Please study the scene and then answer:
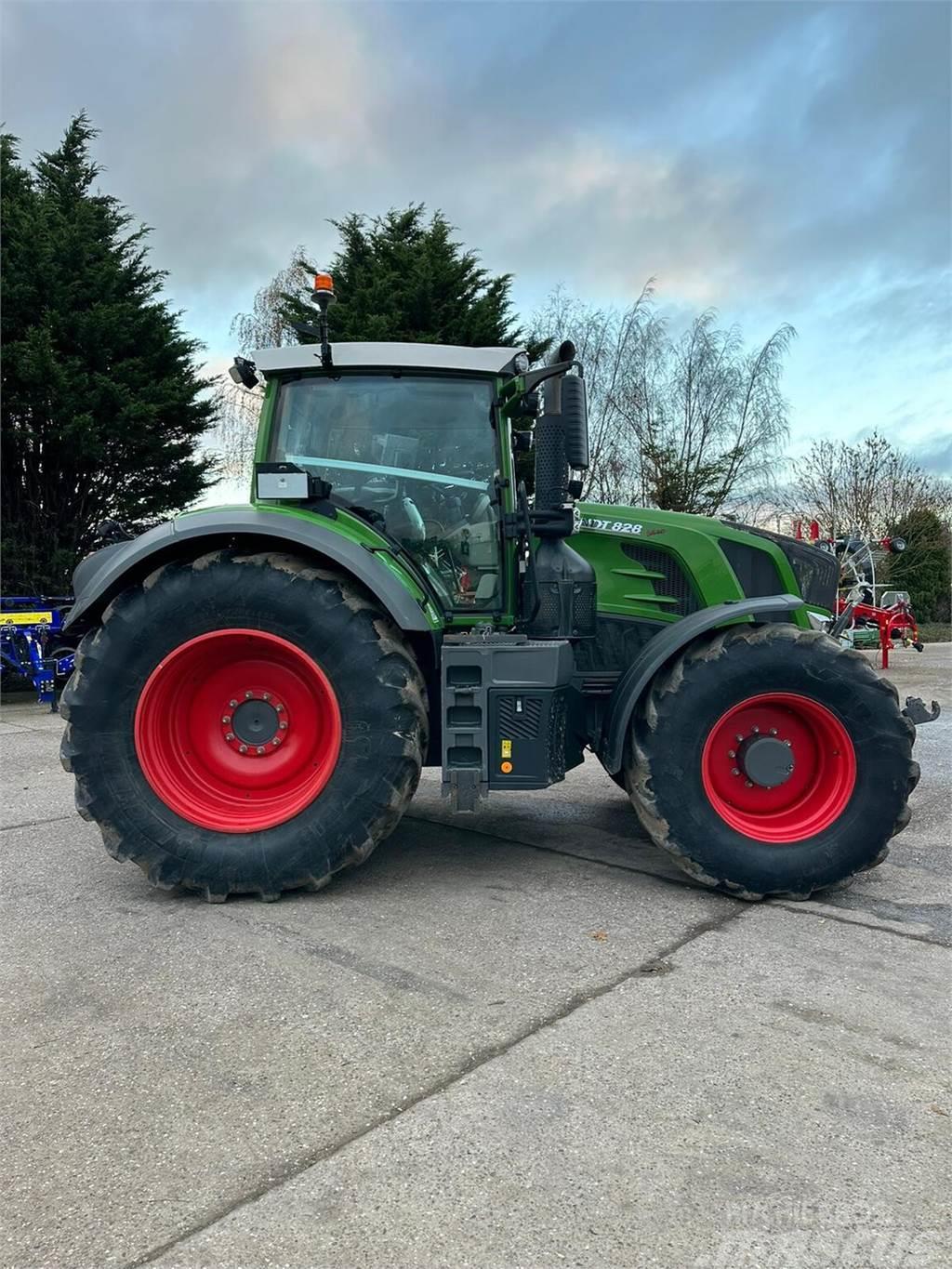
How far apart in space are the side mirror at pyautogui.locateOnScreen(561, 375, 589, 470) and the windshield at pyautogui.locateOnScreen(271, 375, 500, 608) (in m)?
0.37

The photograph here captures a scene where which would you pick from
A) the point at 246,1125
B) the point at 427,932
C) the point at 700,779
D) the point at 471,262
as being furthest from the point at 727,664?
the point at 471,262

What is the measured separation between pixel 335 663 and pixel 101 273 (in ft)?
34.7

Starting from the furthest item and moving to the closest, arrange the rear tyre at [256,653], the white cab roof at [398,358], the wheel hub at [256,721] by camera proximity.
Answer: the white cab roof at [398,358] < the wheel hub at [256,721] < the rear tyre at [256,653]

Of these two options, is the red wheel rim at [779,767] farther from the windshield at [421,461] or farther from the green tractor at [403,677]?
the windshield at [421,461]

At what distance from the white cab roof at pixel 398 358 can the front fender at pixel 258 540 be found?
0.74 metres

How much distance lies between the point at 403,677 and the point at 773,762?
5.13 ft

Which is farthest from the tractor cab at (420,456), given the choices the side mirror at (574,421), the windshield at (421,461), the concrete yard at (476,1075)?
the concrete yard at (476,1075)

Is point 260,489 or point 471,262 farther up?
point 471,262

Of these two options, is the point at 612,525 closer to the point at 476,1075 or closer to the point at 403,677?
the point at 403,677

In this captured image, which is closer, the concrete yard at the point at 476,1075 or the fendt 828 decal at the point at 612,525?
the concrete yard at the point at 476,1075

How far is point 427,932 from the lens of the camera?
3240mm

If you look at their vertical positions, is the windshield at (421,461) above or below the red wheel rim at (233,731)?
above

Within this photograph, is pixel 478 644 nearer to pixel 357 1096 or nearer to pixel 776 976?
pixel 776 976

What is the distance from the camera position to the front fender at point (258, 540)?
3.52 metres
